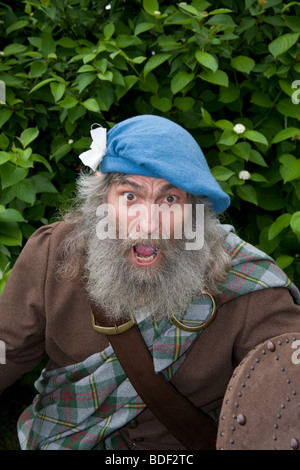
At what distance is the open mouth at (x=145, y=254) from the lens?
1.97 meters

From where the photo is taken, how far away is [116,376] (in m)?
2.10

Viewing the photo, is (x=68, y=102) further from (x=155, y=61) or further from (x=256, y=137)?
(x=256, y=137)

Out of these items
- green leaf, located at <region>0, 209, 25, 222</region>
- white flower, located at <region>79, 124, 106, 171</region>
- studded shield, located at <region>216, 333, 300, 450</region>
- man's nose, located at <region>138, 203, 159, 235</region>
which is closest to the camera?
studded shield, located at <region>216, 333, 300, 450</region>

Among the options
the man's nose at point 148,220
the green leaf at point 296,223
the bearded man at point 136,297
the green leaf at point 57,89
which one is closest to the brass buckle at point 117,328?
the bearded man at point 136,297

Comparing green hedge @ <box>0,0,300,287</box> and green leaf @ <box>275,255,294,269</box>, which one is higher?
green hedge @ <box>0,0,300,287</box>

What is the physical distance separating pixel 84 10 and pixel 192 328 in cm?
166

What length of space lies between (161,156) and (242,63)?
1013 mm

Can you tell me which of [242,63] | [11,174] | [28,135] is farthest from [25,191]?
[242,63]

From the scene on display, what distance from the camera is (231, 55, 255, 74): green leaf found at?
2625 millimetres

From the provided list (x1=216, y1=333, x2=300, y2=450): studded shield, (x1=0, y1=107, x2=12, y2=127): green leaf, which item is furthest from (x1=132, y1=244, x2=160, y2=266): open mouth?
(x1=0, y1=107, x2=12, y2=127): green leaf

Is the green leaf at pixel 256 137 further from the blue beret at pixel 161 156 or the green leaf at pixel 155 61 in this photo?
the blue beret at pixel 161 156

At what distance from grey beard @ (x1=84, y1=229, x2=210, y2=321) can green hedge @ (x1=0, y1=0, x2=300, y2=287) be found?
0.51 meters

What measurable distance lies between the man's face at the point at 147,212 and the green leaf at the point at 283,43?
2.93 ft

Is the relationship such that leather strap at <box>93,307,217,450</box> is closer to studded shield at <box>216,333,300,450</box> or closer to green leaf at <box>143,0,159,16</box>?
studded shield at <box>216,333,300,450</box>
